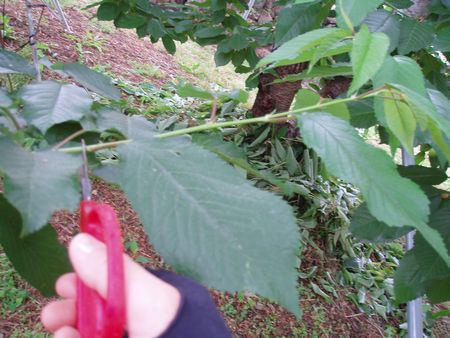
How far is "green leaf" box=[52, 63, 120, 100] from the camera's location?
0.66 meters

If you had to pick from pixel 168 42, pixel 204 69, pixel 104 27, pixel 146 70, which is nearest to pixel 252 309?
pixel 168 42

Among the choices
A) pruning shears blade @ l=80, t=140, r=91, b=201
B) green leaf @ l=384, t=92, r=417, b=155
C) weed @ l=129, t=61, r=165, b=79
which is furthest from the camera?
weed @ l=129, t=61, r=165, b=79

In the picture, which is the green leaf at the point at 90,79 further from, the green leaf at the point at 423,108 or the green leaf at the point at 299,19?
the green leaf at the point at 299,19

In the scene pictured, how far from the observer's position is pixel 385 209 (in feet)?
1.56

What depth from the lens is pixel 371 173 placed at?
0.50 m

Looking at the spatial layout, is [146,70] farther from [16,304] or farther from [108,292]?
[108,292]

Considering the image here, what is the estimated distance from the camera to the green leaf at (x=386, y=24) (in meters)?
0.97

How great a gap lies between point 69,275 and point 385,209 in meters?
0.38

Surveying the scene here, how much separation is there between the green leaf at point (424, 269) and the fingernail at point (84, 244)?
660 mm

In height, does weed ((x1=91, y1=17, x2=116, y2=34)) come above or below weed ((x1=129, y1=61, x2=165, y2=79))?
above

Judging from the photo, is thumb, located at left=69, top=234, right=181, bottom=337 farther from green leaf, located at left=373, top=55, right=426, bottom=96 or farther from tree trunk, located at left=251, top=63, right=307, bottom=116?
tree trunk, located at left=251, top=63, right=307, bottom=116

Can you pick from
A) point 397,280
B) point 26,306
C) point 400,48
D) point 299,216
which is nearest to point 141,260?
point 26,306

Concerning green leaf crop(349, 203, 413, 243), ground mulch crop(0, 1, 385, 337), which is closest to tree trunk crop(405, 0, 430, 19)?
green leaf crop(349, 203, 413, 243)

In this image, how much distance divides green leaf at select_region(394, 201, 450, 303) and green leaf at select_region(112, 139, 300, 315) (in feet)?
1.77
